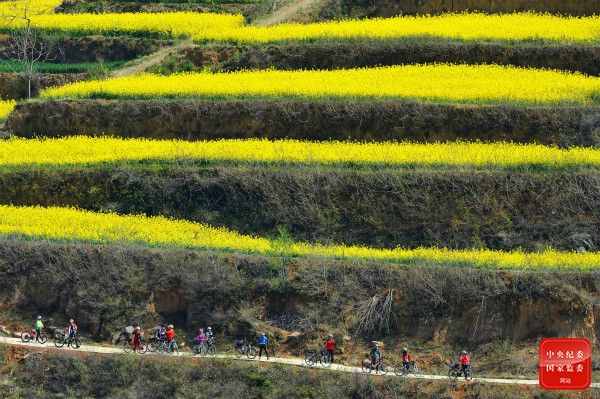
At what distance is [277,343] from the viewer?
4191cm

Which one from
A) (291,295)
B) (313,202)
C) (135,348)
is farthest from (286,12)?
(135,348)

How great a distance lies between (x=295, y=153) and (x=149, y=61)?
484 inches

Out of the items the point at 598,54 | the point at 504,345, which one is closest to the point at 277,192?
the point at 504,345

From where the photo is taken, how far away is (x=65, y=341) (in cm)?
4216

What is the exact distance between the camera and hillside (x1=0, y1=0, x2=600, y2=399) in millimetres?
41406

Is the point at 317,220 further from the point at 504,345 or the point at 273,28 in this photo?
the point at 273,28

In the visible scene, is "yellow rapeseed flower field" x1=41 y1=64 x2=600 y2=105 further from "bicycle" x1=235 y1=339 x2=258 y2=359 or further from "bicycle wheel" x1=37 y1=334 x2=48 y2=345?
"bicycle wheel" x1=37 y1=334 x2=48 y2=345

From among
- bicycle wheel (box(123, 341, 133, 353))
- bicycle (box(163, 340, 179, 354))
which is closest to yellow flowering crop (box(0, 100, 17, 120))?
bicycle wheel (box(123, 341, 133, 353))

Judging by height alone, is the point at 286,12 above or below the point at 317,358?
above

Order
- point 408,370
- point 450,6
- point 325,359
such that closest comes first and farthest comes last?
point 408,370 < point 325,359 < point 450,6

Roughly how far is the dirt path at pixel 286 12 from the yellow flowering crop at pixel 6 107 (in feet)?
31.8

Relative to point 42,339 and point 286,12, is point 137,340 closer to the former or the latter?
point 42,339

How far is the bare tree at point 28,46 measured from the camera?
197ft

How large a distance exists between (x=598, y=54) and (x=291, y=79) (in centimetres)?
978
